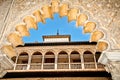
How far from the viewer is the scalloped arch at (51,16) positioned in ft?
12.0

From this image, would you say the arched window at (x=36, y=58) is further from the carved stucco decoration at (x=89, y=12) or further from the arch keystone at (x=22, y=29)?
the arch keystone at (x=22, y=29)

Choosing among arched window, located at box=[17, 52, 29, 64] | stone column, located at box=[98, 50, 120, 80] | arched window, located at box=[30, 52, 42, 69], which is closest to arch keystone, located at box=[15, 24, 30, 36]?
stone column, located at box=[98, 50, 120, 80]

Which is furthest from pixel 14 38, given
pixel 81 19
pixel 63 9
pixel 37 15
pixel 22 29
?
pixel 81 19

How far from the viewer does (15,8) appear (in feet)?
13.5

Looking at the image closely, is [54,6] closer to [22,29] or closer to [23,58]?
[22,29]

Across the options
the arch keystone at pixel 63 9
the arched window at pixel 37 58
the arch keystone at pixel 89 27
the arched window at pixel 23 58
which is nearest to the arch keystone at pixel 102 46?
the arch keystone at pixel 89 27

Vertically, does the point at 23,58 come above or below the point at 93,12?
below

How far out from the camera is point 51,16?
13.7 feet

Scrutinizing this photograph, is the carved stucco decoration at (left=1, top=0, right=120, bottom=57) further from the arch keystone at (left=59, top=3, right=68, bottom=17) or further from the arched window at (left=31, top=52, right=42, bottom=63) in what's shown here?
the arched window at (left=31, top=52, right=42, bottom=63)

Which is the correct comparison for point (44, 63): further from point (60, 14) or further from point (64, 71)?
point (60, 14)

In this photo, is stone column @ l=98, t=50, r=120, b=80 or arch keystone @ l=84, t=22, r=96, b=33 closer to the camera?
stone column @ l=98, t=50, r=120, b=80

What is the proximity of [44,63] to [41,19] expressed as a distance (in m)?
8.89

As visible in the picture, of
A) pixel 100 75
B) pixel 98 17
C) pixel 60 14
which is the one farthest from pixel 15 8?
pixel 100 75

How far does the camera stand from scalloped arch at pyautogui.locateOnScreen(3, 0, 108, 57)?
365 cm
